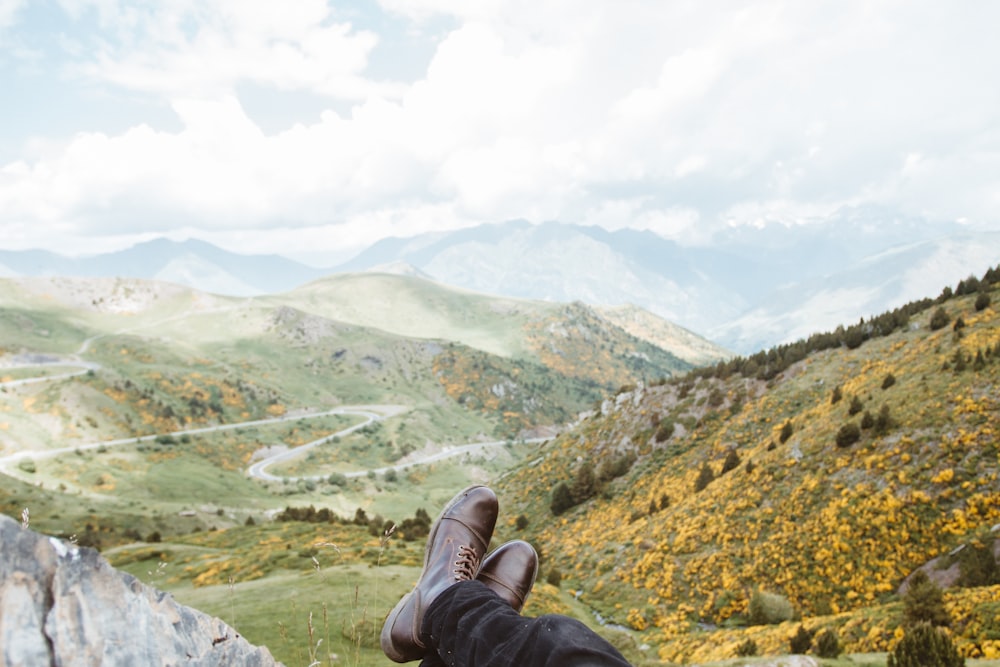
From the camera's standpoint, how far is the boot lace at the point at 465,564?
21.7ft

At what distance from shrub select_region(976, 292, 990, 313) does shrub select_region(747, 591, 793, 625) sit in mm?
17573

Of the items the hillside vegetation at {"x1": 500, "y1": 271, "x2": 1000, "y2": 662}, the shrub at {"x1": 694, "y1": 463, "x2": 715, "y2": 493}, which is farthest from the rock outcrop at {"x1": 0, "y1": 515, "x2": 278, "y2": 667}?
the shrub at {"x1": 694, "y1": 463, "x2": 715, "y2": 493}

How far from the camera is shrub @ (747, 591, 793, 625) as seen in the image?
12.3m

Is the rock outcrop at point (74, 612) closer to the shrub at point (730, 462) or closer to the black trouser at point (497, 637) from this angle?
the black trouser at point (497, 637)

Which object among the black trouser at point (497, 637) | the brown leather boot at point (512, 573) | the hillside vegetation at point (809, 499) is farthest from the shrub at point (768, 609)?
the black trouser at point (497, 637)

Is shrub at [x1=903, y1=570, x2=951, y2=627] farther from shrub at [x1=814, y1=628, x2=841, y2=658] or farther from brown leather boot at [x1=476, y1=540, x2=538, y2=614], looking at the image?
brown leather boot at [x1=476, y1=540, x2=538, y2=614]

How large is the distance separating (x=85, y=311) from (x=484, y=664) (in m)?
197

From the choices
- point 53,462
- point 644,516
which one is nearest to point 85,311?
point 53,462

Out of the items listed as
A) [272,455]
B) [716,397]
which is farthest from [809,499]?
[272,455]

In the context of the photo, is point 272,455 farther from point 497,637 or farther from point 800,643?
point 497,637

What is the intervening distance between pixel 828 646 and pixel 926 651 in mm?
1851

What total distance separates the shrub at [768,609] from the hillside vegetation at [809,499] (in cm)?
13

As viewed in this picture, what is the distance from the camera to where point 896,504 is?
44.3 feet

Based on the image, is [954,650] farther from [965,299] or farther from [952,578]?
[965,299]
